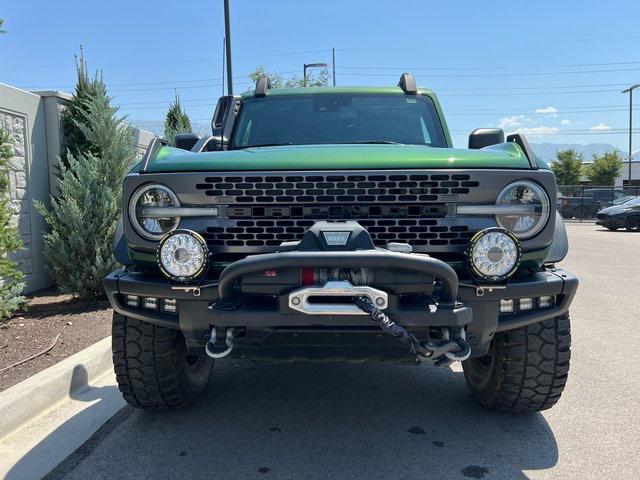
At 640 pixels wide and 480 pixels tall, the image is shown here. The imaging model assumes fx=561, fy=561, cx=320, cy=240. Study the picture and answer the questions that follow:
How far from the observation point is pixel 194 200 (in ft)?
9.01

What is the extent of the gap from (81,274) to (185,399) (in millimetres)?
3228

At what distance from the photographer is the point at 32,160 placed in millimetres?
6500

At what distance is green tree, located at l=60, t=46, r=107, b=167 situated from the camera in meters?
6.81

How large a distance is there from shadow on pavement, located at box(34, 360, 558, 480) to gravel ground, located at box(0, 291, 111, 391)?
3.69ft

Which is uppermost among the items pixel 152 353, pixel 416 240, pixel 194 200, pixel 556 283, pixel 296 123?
pixel 296 123

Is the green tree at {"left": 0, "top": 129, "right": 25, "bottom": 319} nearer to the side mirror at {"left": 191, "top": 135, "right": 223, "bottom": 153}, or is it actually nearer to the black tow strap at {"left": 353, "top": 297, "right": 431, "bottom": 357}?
the side mirror at {"left": 191, "top": 135, "right": 223, "bottom": 153}

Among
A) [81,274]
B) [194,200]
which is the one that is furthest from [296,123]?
[81,274]

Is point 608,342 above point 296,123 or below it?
below

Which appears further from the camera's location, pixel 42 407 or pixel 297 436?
pixel 42 407

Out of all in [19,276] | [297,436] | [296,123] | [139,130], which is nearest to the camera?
[297,436]

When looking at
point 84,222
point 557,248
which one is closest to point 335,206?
point 557,248

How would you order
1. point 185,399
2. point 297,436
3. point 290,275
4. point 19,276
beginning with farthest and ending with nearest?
1. point 19,276
2. point 185,399
3. point 297,436
4. point 290,275

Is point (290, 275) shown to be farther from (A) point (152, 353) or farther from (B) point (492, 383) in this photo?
(B) point (492, 383)

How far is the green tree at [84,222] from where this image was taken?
6.05 metres
